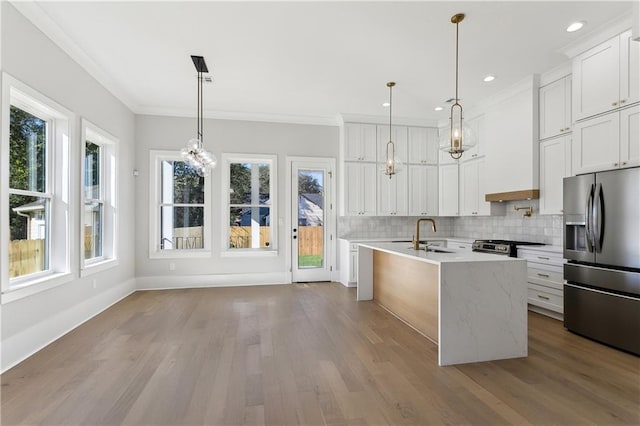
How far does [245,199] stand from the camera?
19.4 feet

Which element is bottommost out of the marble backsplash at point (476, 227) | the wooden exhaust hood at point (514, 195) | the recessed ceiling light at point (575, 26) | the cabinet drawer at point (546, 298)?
the cabinet drawer at point (546, 298)

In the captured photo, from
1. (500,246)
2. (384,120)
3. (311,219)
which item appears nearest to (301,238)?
(311,219)

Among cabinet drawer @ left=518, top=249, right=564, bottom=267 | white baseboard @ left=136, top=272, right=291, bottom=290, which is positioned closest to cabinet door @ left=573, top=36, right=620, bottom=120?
cabinet drawer @ left=518, top=249, right=564, bottom=267

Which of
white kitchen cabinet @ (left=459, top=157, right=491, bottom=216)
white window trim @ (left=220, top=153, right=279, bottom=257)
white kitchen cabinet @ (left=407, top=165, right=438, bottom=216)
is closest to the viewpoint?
white kitchen cabinet @ (left=459, top=157, right=491, bottom=216)

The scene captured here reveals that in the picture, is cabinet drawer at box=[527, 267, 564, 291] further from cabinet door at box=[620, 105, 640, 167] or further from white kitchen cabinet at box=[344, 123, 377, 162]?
white kitchen cabinet at box=[344, 123, 377, 162]

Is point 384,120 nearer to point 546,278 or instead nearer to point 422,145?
point 422,145

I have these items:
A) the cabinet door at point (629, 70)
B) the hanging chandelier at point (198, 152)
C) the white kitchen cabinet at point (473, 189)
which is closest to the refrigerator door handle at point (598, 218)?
the cabinet door at point (629, 70)

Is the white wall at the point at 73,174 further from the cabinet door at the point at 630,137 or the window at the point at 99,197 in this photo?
the cabinet door at the point at 630,137

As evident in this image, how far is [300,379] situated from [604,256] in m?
3.10

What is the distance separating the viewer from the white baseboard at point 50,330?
2.65 meters

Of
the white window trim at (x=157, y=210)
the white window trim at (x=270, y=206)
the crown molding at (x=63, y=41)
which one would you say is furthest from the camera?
the white window trim at (x=270, y=206)

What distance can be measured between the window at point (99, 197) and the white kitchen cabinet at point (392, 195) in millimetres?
4393

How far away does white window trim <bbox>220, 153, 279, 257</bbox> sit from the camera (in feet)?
18.8

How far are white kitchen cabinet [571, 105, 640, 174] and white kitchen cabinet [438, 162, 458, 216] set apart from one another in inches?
94.3
